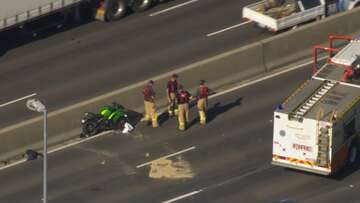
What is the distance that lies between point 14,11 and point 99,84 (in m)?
5.53

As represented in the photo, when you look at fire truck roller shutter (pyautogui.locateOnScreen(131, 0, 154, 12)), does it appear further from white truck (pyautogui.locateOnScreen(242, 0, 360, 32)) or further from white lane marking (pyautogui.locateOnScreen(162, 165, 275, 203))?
white lane marking (pyautogui.locateOnScreen(162, 165, 275, 203))

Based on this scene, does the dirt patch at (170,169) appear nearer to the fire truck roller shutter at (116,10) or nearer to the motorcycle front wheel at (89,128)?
the motorcycle front wheel at (89,128)

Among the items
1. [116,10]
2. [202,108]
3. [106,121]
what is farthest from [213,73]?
[116,10]

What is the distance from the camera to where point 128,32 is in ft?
197

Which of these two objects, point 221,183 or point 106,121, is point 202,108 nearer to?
point 106,121

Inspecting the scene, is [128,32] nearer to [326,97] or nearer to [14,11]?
[14,11]

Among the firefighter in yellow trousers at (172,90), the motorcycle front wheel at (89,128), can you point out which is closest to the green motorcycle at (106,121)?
the motorcycle front wheel at (89,128)

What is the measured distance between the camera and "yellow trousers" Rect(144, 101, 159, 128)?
170 feet

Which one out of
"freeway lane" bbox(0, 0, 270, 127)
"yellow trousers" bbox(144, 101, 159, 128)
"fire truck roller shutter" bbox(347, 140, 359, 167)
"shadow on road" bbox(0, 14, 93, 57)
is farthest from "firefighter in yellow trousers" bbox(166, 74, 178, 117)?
"shadow on road" bbox(0, 14, 93, 57)

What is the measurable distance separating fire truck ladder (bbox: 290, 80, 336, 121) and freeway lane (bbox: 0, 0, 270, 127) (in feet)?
31.7

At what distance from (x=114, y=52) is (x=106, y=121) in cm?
671

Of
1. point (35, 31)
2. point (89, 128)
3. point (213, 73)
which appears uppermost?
point (35, 31)

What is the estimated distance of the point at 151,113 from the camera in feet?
171

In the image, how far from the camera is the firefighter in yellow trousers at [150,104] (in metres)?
51.7
